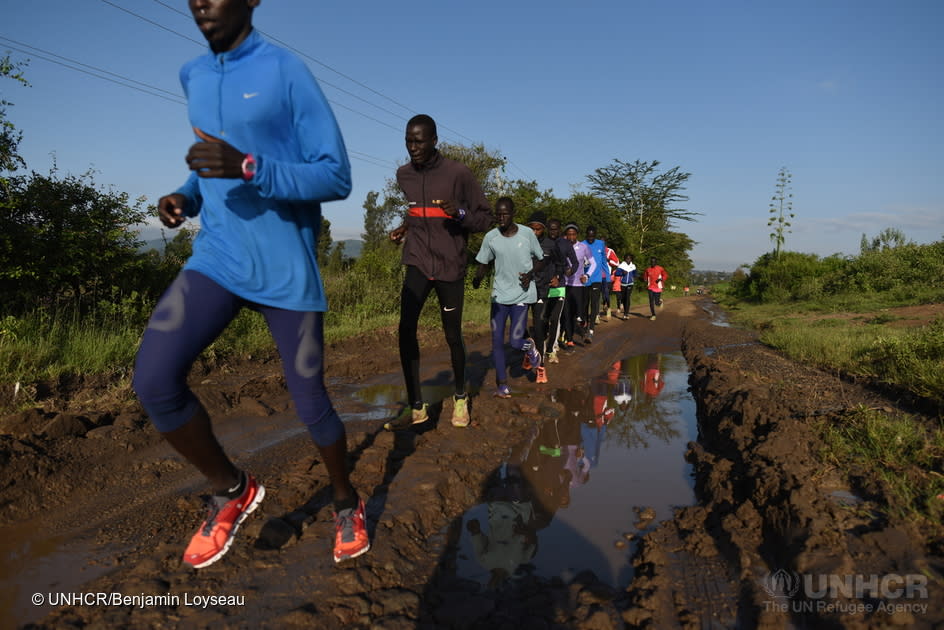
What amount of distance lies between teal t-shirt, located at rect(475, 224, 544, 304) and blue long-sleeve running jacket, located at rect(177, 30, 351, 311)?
12.2ft

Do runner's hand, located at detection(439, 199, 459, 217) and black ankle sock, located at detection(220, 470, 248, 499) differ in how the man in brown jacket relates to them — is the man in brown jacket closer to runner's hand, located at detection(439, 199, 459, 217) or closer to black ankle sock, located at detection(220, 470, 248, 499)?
runner's hand, located at detection(439, 199, 459, 217)

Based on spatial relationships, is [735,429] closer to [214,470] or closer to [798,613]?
[798,613]

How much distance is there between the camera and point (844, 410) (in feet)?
13.7

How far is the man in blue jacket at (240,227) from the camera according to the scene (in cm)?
194

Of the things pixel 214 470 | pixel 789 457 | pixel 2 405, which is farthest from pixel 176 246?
pixel 789 457

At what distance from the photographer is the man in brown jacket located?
13.5 feet

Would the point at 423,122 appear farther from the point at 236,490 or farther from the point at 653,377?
the point at 653,377

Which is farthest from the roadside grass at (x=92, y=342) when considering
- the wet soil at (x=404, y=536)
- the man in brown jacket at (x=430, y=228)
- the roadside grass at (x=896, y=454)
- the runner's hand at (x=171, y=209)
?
the roadside grass at (x=896, y=454)

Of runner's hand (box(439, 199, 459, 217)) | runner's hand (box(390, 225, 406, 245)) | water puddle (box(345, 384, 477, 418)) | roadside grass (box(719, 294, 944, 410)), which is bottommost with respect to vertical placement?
water puddle (box(345, 384, 477, 418))

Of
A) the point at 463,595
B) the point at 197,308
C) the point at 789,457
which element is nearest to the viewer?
the point at 197,308

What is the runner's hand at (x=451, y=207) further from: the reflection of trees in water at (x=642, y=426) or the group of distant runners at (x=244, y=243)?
the reflection of trees in water at (x=642, y=426)

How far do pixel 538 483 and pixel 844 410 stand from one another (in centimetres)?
243

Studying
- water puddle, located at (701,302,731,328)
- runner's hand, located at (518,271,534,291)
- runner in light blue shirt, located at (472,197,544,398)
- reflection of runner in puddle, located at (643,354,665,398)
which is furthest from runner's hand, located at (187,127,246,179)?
water puddle, located at (701,302,731,328)

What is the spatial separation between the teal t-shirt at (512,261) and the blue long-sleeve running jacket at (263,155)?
3716mm
